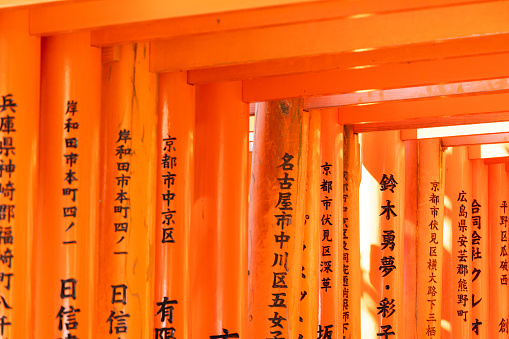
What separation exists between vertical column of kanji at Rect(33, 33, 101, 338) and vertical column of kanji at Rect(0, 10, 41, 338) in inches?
9.6

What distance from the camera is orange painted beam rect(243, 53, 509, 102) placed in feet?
26.9

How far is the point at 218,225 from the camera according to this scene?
842cm

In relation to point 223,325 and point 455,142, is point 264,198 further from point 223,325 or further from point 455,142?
point 455,142

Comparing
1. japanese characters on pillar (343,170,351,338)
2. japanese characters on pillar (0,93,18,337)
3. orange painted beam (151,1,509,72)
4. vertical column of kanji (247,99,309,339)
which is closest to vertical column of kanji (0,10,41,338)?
japanese characters on pillar (0,93,18,337)

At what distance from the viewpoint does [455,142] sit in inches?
506

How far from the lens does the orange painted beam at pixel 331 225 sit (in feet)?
33.2

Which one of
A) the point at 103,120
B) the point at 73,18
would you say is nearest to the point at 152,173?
the point at 103,120

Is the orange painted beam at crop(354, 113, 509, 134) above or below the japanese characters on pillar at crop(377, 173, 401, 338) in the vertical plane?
above

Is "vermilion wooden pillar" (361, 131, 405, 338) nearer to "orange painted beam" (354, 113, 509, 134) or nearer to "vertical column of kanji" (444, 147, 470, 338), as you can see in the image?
"orange painted beam" (354, 113, 509, 134)

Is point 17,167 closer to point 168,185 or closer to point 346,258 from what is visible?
point 168,185

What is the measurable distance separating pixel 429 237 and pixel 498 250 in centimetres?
375

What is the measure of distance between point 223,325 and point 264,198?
4.39 ft

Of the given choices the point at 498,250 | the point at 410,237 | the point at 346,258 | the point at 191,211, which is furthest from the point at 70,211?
the point at 498,250

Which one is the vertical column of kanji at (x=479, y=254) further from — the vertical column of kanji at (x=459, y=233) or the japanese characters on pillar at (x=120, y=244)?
the japanese characters on pillar at (x=120, y=244)
